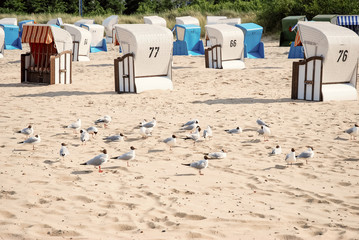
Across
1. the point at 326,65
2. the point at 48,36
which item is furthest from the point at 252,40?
the point at 326,65

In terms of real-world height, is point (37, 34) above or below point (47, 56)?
above

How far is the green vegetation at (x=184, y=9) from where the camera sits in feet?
126

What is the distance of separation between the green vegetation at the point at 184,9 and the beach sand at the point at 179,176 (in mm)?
26928

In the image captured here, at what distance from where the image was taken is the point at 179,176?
727cm

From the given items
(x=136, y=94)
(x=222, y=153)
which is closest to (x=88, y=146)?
(x=222, y=153)

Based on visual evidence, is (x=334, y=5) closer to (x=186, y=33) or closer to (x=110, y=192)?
(x=186, y=33)

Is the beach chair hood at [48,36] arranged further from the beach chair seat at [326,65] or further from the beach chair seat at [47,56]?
the beach chair seat at [326,65]

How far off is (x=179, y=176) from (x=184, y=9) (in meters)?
47.0

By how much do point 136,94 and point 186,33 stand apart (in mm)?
14335

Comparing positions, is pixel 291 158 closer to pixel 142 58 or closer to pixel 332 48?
pixel 332 48

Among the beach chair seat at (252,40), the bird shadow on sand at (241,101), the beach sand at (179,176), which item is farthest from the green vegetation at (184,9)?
the beach sand at (179,176)

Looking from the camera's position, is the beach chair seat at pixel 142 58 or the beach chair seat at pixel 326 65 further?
the beach chair seat at pixel 142 58

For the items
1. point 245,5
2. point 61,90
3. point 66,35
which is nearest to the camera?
point 61,90

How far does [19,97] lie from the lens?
14133 millimetres
